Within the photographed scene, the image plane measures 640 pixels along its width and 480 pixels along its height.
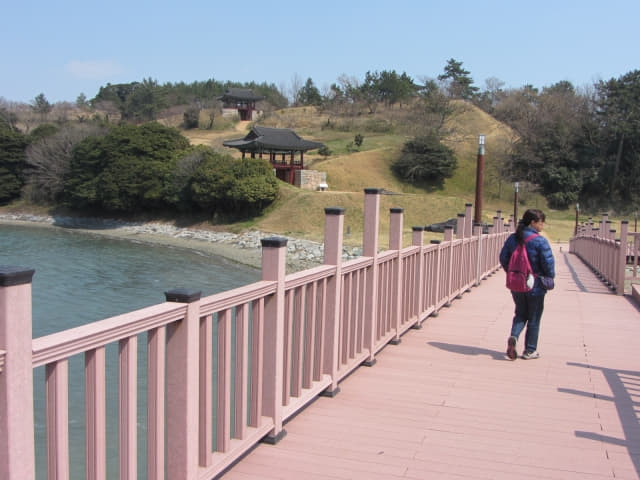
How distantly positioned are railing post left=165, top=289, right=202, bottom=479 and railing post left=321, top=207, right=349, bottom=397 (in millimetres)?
1720

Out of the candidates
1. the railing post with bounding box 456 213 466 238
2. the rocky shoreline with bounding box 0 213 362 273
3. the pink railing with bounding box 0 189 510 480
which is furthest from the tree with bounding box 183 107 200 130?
the pink railing with bounding box 0 189 510 480

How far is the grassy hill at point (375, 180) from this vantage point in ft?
142

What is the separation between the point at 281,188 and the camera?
1855 inches

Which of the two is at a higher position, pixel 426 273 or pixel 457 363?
pixel 426 273

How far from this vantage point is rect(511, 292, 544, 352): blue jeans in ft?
19.4

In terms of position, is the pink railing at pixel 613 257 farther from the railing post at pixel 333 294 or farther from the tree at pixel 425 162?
the tree at pixel 425 162

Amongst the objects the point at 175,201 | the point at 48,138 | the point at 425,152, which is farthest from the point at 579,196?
the point at 48,138

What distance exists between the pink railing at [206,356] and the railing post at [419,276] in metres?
0.77

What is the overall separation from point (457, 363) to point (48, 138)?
5975 cm

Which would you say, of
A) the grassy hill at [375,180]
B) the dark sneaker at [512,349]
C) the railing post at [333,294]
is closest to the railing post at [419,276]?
the dark sneaker at [512,349]

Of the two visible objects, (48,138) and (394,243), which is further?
(48,138)

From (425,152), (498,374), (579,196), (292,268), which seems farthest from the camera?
(425,152)

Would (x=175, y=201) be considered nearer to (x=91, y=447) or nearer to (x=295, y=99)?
(x=91, y=447)

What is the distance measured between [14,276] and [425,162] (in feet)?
200
